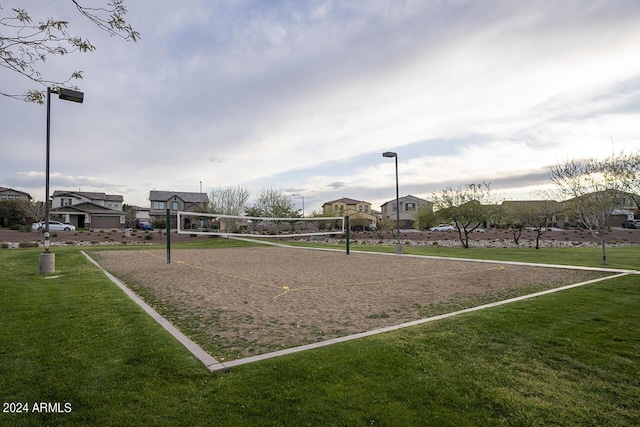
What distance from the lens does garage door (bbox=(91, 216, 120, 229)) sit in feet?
188

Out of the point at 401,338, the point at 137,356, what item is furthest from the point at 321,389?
the point at 137,356

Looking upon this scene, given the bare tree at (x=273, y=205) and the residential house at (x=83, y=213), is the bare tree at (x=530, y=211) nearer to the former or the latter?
the bare tree at (x=273, y=205)

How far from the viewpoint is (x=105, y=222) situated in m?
58.3

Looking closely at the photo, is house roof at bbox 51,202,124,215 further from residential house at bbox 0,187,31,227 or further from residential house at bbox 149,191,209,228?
residential house at bbox 149,191,209,228

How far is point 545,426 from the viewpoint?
10.2 feet

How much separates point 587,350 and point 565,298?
365 cm

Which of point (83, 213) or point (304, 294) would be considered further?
point (83, 213)

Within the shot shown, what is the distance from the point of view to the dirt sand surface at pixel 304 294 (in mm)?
5719

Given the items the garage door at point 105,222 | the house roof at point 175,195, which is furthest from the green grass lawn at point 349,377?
the house roof at point 175,195

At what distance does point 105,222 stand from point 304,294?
60949mm

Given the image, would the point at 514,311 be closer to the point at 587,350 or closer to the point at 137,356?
the point at 587,350

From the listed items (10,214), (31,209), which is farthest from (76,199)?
(31,209)

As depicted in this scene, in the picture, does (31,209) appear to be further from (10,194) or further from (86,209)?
(10,194)

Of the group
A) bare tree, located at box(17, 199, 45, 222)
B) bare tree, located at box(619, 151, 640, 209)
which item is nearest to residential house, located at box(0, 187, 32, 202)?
bare tree, located at box(17, 199, 45, 222)
